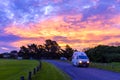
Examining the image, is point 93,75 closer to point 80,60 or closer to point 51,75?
point 51,75

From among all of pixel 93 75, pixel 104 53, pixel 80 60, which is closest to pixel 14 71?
pixel 80 60

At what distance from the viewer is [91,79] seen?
97.9ft

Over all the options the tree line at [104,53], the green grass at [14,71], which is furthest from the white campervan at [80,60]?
the tree line at [104,53]

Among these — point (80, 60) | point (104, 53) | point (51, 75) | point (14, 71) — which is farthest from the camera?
point (104, 53)

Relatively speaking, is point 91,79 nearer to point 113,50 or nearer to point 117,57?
point 117,57

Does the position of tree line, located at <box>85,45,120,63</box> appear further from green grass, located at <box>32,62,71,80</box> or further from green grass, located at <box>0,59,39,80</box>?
green grass, located at <box>32,62,71,80</box>

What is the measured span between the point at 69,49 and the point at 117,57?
352 ft

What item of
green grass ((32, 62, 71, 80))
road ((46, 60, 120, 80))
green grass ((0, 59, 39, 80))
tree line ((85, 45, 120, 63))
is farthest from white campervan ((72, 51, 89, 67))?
tree line ((85, 45, 120, 63))

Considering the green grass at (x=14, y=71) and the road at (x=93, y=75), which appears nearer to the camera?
the road at (x=93, y=75)

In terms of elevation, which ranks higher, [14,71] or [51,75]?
[14,71]

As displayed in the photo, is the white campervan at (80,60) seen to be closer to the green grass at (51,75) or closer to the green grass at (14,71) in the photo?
the green grass at (14,71)

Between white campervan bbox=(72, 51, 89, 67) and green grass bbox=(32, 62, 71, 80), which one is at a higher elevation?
white campervan bbox=(72, 51, 89, 67)

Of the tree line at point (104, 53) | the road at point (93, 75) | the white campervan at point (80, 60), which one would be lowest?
the road at point (93, 75)

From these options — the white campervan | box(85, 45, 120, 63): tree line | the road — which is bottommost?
the road
